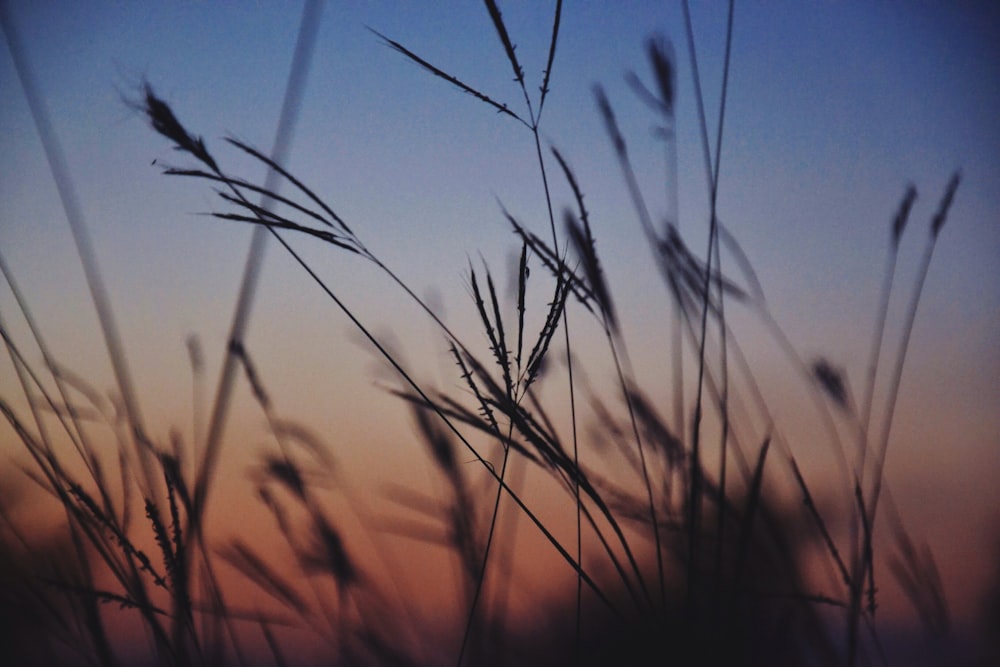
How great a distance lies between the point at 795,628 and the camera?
1.08m

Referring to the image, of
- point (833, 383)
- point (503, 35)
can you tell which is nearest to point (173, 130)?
point (503, 35)

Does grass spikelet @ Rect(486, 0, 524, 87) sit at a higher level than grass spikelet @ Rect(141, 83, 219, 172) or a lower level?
higher

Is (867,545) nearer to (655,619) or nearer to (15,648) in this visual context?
(655,619)

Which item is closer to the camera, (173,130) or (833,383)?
(173,130)

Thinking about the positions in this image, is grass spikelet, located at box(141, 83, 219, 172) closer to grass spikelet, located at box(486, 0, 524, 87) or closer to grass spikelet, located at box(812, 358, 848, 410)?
grass spikelet, located at box(486, 0, 524, 87)

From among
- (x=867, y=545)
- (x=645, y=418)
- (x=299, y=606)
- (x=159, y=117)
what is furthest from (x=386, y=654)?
(x=159, y=117)

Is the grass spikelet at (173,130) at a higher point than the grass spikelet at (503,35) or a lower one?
lower

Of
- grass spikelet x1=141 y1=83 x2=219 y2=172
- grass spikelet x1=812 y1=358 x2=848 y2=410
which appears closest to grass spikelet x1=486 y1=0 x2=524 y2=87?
grass spikelet x1=141 y1=83 x2=219 y2=172

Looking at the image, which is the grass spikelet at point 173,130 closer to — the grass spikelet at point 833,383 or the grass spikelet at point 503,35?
the grass spikelet at point 503,35

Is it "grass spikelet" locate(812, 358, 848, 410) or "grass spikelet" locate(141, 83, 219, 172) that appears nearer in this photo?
"grass spikelet" locate(141, 83, 219, 172)

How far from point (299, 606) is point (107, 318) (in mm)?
648

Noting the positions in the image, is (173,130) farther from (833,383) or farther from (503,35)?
(833,383)

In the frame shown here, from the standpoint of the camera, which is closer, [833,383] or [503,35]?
[503,35]

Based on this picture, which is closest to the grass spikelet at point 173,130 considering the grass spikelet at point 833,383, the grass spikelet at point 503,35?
the grass spikelet at point 503,35
